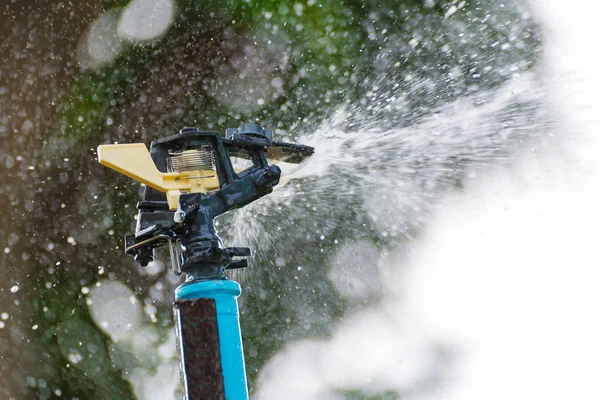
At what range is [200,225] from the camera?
48.0 inches

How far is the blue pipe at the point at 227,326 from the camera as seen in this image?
1117mm

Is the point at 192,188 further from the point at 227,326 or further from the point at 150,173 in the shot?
the point at 227,326

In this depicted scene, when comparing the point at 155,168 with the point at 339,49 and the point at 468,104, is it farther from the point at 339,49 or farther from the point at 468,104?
the point at 339,49

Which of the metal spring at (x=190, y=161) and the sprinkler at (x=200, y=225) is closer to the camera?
the sprinkler at (x=200, y=225)

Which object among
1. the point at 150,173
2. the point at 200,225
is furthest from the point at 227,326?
the point at 150,173

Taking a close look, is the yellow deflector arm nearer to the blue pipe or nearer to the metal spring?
the metal spring

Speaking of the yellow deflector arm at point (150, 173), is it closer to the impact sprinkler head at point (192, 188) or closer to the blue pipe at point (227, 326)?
the impact sprinkler head at point (192, 188)

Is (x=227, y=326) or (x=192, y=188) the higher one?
Answer: (x=192, y=188)

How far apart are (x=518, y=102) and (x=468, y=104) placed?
24 centimetres

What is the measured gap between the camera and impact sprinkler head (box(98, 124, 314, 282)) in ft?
3.92

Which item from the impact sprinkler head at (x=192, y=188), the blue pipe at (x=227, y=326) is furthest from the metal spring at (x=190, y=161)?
the blue pipe at (x=227, y=326)

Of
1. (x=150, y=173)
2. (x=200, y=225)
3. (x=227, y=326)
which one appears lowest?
(x=227, y=326)

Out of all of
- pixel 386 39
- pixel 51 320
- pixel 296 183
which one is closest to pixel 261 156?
pixel 296 183

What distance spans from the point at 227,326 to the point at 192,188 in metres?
0.30
